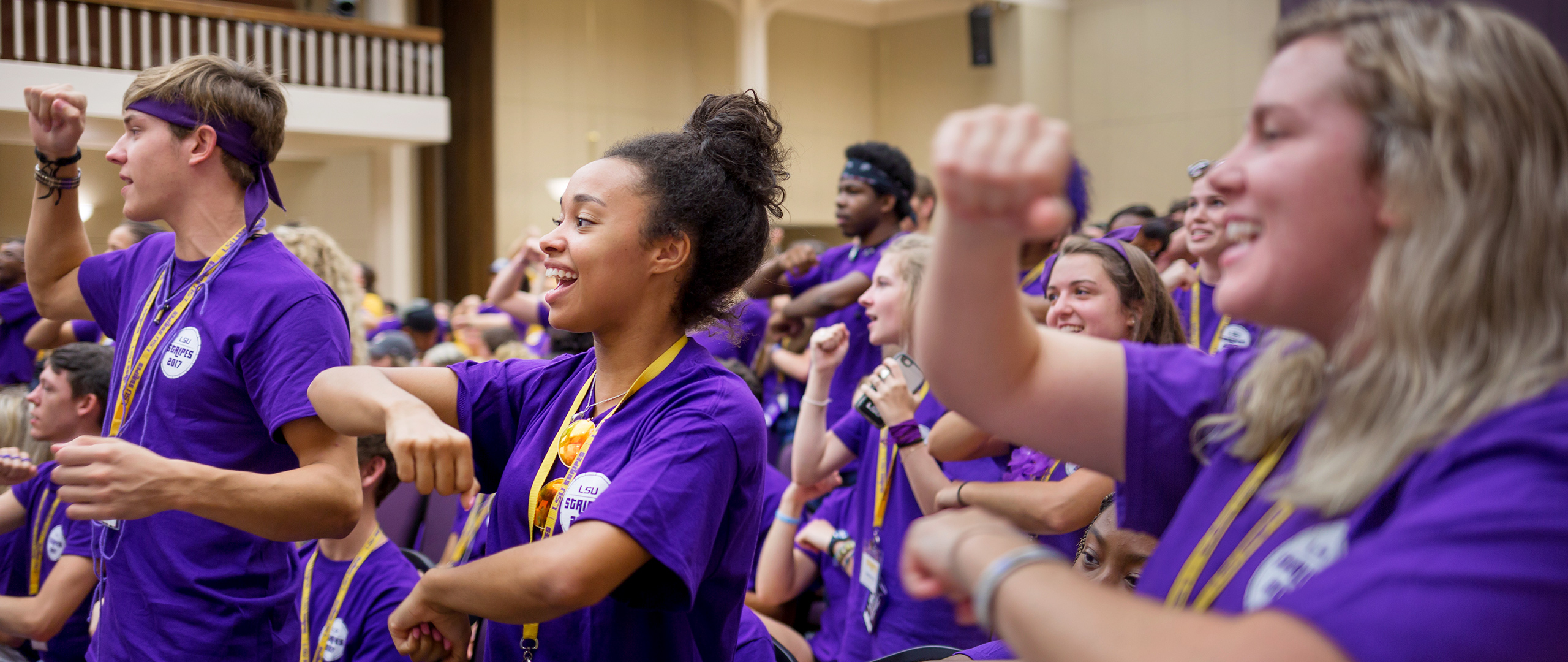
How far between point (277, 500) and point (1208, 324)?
2.89 meters

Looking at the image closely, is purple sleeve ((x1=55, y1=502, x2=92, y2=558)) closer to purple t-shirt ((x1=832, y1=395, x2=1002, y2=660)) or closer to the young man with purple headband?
the young man with purple headband

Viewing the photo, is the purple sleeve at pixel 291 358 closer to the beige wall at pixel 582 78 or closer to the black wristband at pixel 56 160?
the black wristband at pixel 56 160

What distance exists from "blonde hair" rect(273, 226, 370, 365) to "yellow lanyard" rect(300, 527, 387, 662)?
3.30ft

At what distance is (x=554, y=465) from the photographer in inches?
61.8

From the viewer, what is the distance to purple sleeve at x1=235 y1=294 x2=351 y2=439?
67.9 inches

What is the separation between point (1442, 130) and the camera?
83 cm

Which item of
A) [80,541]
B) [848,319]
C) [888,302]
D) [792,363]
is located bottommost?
[80,541]

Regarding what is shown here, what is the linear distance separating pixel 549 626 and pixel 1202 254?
219 centimetres

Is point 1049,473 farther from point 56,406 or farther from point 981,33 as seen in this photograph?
point 981,33

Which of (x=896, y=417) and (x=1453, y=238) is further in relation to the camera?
(x=896, y=417)

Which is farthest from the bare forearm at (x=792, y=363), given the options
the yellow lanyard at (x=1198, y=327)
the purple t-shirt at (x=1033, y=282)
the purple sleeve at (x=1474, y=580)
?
the purple sleeve at (x=1474, y=580)

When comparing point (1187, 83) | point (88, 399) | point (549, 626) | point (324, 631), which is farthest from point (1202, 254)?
point (1187, 83)

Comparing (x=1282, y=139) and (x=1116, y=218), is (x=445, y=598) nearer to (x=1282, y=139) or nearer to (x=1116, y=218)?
(x=1282, y=139)

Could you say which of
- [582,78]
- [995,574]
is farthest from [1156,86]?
[995,574]
